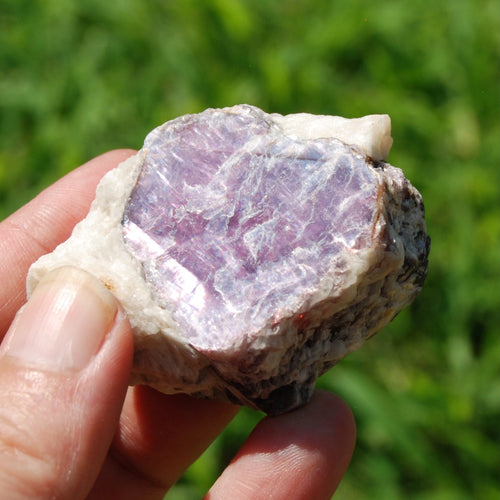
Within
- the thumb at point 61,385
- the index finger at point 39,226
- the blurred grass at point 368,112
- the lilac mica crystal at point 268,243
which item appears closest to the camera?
the thumb at point 61,385

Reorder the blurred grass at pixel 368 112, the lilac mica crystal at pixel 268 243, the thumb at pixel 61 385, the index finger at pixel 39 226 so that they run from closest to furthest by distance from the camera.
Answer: the thumb at pixel 61 385, the lilac mica crystal at pixel 268 243, the index finger at pixel 39 226, the blurred grass at pixel 368 112

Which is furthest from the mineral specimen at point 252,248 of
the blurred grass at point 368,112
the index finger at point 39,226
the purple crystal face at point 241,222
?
the blurred grass at point 368,112

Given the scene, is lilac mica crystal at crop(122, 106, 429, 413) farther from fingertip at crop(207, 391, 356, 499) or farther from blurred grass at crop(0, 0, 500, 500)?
blurred grass at crop(0, 0, 500, 500)

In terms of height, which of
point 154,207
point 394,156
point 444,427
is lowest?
point 444,427

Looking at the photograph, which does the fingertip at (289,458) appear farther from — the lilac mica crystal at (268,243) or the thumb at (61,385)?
the thumb at (61,385)

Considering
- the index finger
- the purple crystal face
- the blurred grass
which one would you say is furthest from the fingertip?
the index finger

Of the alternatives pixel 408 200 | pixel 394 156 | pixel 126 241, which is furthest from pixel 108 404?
pixel 394 156

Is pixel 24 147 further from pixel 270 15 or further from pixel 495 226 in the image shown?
pixel 495 226
